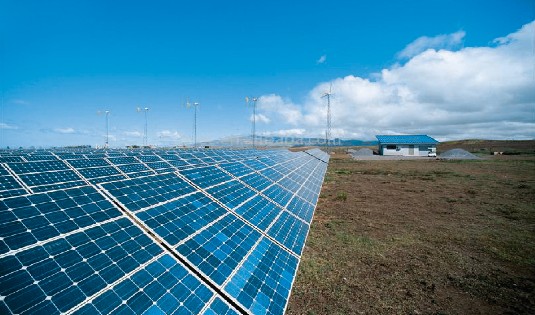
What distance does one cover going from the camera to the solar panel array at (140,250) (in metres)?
5.53

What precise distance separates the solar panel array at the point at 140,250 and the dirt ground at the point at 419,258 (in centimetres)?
287

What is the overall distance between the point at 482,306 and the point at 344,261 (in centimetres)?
614

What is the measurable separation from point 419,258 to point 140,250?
15513 millimetres

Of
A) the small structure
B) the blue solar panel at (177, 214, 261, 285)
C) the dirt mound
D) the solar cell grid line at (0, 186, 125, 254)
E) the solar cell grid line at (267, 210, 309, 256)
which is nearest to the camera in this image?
the solar cell grid line at (0, 186, 125, 254)

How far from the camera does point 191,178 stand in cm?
1456

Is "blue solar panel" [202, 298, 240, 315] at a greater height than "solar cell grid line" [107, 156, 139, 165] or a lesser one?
lesser

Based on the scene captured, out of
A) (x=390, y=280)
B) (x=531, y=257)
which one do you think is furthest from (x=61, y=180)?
(x=531, y=257)

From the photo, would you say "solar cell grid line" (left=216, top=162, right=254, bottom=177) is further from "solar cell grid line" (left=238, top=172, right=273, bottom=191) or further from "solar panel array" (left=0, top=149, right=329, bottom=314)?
"solar panel array" (left=0, top=149, right=329, bottom=314)

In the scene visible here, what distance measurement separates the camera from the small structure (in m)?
101

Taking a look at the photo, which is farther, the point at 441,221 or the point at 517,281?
the point at 441,221

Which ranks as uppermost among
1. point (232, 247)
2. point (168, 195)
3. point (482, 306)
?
point (168, 195)

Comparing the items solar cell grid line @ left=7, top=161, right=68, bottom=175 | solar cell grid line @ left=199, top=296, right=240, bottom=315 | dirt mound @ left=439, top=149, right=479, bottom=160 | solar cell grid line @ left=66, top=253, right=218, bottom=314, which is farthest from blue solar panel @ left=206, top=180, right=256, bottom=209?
dirt mound @ left=439, top=149, right=479, bottom=160

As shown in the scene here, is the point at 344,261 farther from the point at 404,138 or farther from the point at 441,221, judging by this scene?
the point at 404,138

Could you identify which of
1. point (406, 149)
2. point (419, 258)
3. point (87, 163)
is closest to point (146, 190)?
point (87, 163)
